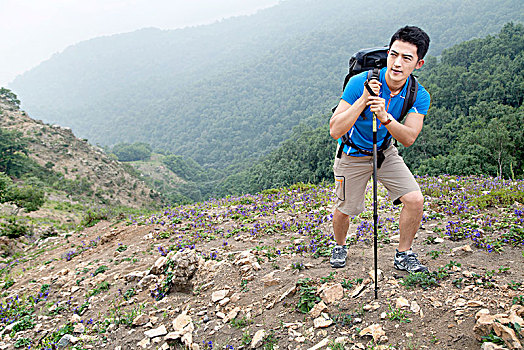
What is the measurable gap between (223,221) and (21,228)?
8.28m

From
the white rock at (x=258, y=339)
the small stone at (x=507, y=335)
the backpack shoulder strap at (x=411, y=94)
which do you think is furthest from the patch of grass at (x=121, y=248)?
the small stone at (x=507, y=335)

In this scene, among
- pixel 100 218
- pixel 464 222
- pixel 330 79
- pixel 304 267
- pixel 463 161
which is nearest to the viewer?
pixel 304 267

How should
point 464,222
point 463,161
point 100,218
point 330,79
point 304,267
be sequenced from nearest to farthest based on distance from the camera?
1. point 304,267
2. point 464,222
3. point 100,218
4. point 463,161
5. point 330,79

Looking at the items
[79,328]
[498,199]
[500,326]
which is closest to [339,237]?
[500,326]

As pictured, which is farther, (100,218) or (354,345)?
(100,218)

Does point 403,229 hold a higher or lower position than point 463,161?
higher

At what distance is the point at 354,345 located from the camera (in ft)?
9.83

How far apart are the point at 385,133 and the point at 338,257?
5.91 ft

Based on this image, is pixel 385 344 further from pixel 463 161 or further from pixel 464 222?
pixel 463 161

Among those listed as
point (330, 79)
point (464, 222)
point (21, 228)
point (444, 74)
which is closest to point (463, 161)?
point (464, 222)

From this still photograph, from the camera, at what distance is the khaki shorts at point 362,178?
380 centimetres

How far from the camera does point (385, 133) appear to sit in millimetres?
3795

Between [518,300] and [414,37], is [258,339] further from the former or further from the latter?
[414,37]

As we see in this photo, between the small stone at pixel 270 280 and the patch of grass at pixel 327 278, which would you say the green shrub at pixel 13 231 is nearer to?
the small stone at pixel 270 280
